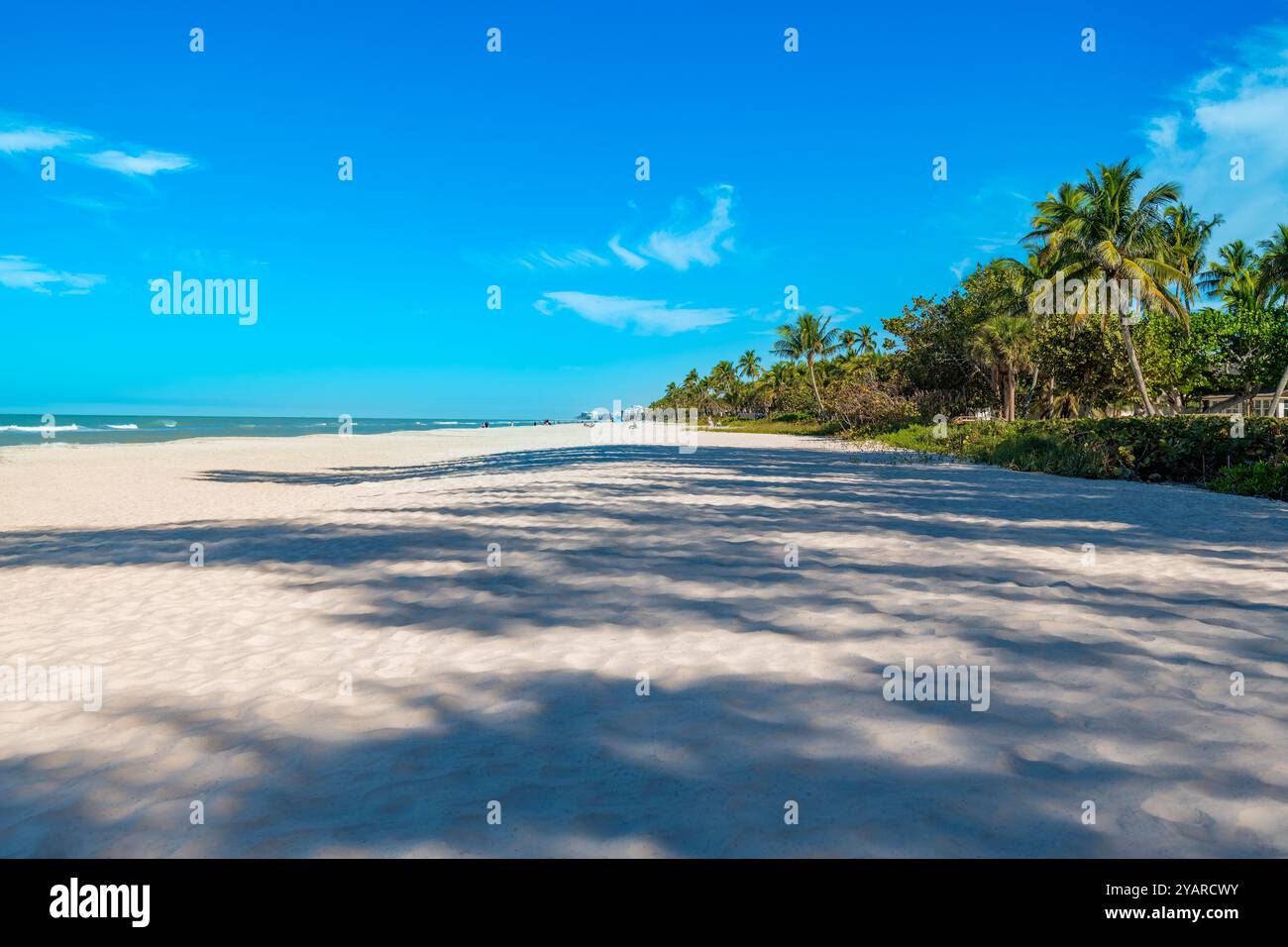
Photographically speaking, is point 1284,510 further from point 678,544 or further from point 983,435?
point 983,435

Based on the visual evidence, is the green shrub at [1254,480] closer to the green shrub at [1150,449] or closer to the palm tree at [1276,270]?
the green shrub at [1150,449]

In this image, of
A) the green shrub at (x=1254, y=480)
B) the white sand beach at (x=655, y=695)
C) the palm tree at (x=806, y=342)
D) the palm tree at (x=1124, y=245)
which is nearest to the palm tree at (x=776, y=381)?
the palm tree at (x=806, y=342)

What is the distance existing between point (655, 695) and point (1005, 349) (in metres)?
43.5

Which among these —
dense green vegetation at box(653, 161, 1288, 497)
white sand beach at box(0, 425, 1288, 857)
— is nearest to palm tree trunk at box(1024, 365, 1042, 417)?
dense green vegetation at box(653, 161, 1288, 497)

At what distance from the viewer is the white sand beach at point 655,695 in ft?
8.96

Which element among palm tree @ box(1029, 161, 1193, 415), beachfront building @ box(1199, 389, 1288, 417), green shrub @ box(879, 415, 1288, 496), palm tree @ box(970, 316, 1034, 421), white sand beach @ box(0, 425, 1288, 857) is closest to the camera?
white sand beach @ box(0, 425, 1288, 857)

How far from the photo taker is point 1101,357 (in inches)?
1375

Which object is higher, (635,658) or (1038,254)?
(1038,254)

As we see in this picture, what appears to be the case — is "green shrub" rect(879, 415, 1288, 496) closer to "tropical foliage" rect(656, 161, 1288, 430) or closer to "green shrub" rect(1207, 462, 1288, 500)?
"green shrub" rect(1207, 462, 1288, 500)

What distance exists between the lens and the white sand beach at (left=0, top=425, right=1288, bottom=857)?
8.96 ft

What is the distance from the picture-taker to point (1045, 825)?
265 cm

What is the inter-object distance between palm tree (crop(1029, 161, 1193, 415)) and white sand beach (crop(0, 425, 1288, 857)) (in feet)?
86.4
